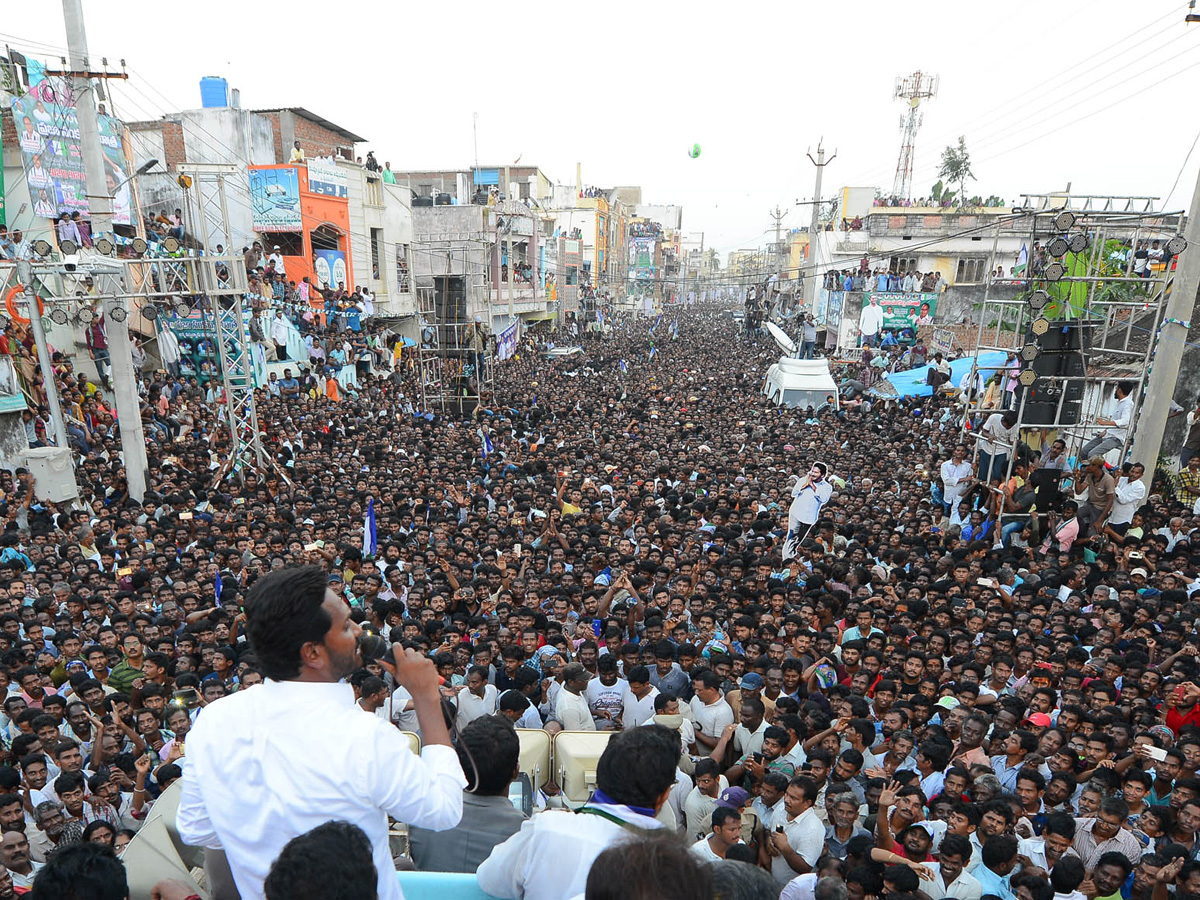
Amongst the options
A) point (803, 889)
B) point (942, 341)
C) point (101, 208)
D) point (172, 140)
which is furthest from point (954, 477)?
point (172, 140)

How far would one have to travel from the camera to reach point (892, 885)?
3426mm

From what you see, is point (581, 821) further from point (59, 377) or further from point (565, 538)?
point (59, 377)

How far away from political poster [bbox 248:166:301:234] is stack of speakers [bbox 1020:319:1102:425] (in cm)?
2132

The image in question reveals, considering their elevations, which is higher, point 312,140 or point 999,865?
point 312,140

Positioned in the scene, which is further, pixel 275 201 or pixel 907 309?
pixel 907 309

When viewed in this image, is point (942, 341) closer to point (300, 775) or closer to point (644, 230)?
point (300, 775)

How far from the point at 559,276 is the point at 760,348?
16.3 metres

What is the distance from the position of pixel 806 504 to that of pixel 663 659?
14.5 feet

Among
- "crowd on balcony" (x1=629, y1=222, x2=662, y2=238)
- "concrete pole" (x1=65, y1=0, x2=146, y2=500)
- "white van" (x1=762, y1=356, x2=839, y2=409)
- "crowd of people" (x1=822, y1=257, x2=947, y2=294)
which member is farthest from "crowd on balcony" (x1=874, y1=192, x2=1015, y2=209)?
"crowd on balcony" (x1=629, y1=222, x2=662, y2=238)

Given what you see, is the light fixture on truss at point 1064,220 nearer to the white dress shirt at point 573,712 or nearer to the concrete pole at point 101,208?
the white dress shirt at point 573,712

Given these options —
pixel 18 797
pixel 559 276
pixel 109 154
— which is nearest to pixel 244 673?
pixel 18 797

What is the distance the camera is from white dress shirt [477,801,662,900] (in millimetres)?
1850

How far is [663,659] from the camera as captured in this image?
5793 mm

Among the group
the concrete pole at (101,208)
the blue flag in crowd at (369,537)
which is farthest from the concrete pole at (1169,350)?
the concrete pole at (101,208)
